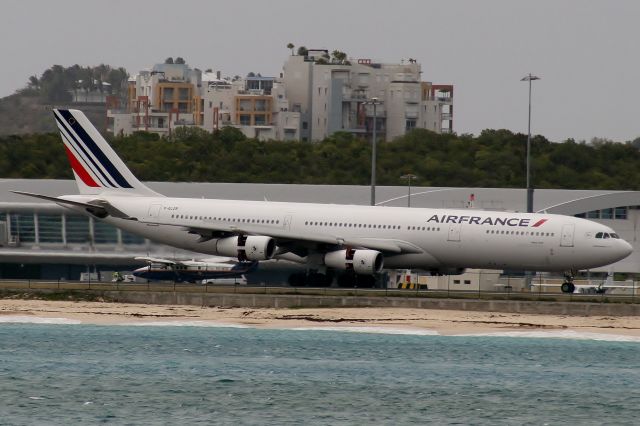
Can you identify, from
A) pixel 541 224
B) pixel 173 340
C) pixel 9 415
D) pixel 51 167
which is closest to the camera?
pixel 9 415

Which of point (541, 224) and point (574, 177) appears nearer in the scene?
point (541, 224)

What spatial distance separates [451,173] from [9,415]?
111 m

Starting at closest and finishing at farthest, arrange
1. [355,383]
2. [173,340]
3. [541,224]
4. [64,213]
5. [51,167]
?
[355,383]
[173,340]
[541,224]
[64,213]
[51,167]

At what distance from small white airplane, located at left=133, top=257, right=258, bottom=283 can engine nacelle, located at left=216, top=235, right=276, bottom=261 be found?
10.7 m

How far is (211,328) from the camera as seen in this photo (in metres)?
A: 66.2

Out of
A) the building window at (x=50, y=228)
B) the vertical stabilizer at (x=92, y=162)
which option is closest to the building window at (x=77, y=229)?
the building window at (x=50, y=228)

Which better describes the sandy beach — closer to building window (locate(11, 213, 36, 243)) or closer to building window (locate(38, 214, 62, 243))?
building window (locate(38, 214, 62, 243))

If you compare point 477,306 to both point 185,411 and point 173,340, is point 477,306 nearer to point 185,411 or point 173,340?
point 173,340

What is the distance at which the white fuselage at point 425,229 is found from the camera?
2795 inches

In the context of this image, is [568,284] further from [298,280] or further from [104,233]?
[104,233]

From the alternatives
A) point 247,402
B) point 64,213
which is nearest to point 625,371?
point 247,402

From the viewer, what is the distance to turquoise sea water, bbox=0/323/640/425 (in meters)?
47.5

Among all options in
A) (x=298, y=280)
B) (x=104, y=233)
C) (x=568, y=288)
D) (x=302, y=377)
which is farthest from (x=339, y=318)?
(x=104, y=233)

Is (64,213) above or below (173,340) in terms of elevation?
above
